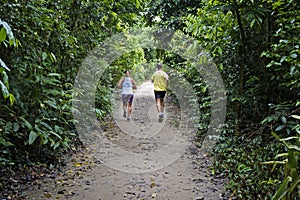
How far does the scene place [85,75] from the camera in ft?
18.4

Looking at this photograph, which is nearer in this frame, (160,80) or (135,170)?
(135,170)

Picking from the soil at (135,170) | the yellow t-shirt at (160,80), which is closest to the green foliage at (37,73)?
the soil at (135,170)

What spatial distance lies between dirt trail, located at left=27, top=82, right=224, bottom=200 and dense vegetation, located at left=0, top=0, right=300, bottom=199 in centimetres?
34

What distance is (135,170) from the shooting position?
14.1ft

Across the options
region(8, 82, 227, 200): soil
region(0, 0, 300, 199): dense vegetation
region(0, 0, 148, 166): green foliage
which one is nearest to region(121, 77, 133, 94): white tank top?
region(8, 82, 227, 200): soil

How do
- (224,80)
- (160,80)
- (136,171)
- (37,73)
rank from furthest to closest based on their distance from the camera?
1. (160,80)
2. (224,80)
3. (136,171)
4. (37,73)

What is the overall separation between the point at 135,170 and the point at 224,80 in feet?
6.94

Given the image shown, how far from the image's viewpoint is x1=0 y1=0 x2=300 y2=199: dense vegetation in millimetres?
3119

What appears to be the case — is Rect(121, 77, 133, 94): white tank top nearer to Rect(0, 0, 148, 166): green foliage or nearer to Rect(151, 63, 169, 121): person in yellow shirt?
Rect(151, 63, 169, 121): person in yellow shirt

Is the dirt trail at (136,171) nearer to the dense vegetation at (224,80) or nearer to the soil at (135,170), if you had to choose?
the soil at (135,170)

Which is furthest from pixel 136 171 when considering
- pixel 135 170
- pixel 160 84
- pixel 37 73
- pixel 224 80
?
pixel 160 84

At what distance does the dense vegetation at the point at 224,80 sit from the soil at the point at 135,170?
0.31 meters

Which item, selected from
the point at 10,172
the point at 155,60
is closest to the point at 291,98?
the point at 10,172

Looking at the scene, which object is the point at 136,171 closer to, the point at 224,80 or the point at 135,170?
the point at 135,170
